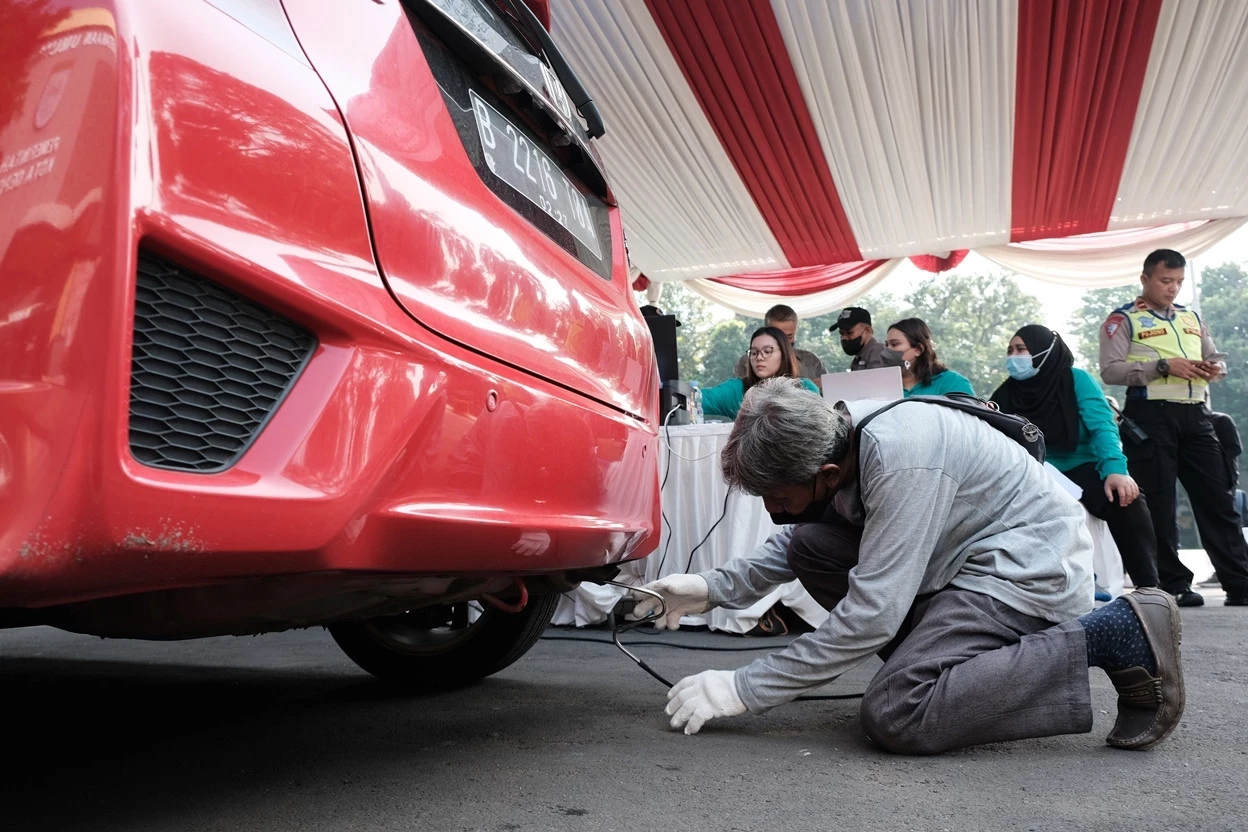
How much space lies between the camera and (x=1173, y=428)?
14.0ft

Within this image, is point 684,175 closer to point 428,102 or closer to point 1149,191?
point 1149,191

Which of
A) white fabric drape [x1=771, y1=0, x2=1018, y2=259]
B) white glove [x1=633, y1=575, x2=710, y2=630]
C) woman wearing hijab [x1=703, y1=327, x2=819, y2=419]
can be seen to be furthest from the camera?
white fabric drape [x1=771, y1=0, x2=1018, y2=259]

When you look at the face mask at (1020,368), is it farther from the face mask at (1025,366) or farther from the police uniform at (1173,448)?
the police uniform at (1173,448)

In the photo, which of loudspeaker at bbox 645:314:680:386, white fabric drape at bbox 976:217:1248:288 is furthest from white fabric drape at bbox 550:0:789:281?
white fabric drape at bbox 976:217:1248:288

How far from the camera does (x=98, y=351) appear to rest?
75cm

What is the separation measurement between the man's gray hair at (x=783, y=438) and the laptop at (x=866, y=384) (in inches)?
77.3

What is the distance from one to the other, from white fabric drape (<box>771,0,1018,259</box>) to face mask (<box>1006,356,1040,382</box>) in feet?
5.71

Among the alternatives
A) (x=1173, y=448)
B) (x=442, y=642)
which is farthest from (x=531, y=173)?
(x=1173, y=448)

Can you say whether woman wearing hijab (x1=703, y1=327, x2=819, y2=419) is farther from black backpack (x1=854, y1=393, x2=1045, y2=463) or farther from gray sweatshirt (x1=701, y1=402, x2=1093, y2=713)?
gray sweatshirt (x1=701, y1=402, x2=1093, y2=713)

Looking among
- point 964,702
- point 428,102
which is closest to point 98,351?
point 428,102

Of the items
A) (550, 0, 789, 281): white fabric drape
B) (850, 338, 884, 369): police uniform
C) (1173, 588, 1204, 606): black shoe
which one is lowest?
(1173, 588, 1204, 606): black shoe

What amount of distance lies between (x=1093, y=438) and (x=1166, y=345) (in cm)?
73

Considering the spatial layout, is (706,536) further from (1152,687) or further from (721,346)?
(721,346)

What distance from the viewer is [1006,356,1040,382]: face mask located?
165 inches
